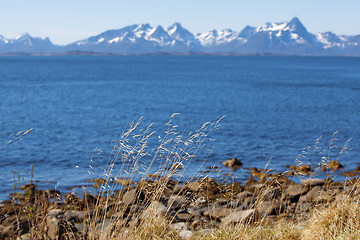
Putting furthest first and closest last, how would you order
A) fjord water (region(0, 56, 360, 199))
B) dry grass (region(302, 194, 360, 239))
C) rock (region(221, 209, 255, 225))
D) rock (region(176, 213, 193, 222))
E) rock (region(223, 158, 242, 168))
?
1. fjord water (region(0, 56, 360, 199))
2. rock (region(223, 158, 242, 168))
3. rock (region(176, 213, 193, 222))
4. rock (region(221, 209, 255, 225))
5. dry grass (region(302, 194, 360, 239))

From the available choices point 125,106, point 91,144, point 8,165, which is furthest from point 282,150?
point 125,106

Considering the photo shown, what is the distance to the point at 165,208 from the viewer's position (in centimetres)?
895

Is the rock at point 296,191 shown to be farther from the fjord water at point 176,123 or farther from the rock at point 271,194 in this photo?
the fjord water at point 176,123

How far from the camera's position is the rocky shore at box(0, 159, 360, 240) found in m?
5.55

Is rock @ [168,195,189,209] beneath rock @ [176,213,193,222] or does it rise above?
above

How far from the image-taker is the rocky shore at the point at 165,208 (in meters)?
5.55

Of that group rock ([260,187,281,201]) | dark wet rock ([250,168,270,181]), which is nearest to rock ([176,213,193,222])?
rock ([260,187,281,201])

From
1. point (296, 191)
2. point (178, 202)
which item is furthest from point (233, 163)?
point (178, 202)

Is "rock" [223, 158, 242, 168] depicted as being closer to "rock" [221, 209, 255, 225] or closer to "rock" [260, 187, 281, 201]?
"rock" [260, 187, 281, 201]

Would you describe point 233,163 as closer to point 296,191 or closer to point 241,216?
point 296,191

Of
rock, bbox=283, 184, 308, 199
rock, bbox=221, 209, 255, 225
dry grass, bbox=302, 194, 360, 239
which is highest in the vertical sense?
dry grass, bbox=302, 194, 360, 239

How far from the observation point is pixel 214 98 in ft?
195

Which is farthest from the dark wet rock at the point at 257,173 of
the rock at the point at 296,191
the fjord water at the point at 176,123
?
the rock at the point at 296,191

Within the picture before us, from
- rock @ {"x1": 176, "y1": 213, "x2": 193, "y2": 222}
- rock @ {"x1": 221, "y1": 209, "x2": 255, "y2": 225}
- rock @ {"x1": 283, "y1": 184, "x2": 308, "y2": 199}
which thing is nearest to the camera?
rock @ {"x1": 221, "y1": 209, "x2": 255, "y2": 225}
